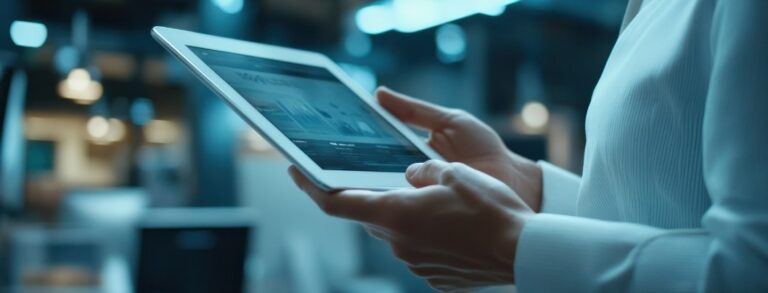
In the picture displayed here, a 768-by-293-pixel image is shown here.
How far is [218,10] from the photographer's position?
482 centimetres

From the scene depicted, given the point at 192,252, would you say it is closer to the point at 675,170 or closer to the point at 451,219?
the point at 451,219

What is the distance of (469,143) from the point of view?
1162 millimetres

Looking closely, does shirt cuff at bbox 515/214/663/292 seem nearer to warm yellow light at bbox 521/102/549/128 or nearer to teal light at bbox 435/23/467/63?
teal light at bbox 435/23/467/63

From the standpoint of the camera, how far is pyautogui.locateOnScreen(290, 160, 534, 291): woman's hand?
0.70 m

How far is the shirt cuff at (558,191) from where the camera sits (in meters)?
1.05

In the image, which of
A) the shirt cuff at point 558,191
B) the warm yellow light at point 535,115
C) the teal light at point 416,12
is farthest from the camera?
the warm yellow light at point 535,115

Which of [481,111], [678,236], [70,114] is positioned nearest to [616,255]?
[678,236]

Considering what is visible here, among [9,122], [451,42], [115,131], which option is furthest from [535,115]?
[9,122]

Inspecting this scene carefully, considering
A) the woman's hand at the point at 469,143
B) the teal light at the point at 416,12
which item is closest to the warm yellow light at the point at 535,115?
the teal light at the point at 416,12

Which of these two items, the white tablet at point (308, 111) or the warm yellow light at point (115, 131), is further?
the warm yellow light at point (115, 131)

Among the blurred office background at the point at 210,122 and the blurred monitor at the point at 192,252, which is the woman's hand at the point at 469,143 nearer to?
the blurred office background at the point at 210,122

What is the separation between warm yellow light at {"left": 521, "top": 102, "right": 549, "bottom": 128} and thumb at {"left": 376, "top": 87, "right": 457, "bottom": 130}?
25.4ft

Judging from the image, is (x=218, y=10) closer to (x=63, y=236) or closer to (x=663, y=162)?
(x=63, y=236)

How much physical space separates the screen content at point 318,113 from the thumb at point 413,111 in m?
0.07
